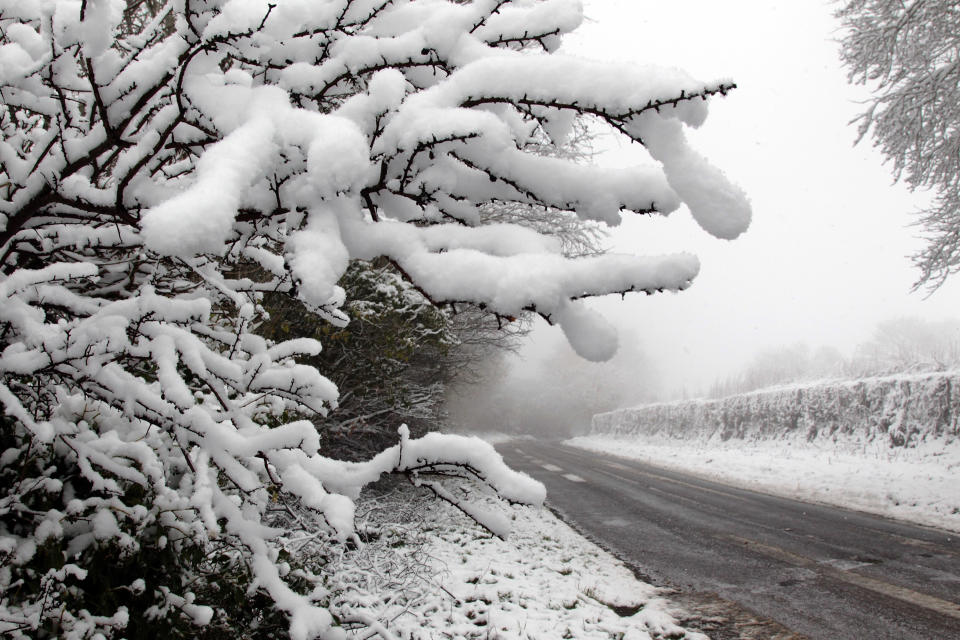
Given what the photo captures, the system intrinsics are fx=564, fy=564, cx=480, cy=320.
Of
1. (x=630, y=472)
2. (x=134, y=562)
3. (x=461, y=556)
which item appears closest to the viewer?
(x=134, y=562)

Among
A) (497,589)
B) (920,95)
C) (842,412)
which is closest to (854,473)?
(842,412)

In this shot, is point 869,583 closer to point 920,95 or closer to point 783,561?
point 783,561

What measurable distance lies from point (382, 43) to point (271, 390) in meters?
0.97

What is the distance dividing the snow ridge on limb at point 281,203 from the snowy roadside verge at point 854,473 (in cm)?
875

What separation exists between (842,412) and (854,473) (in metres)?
4.49

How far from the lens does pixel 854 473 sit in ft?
37.7

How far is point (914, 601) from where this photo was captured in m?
4.34

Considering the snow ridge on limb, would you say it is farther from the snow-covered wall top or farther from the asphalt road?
the snow-covered wall top

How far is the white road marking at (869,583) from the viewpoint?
4.22 m

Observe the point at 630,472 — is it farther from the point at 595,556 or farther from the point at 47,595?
the point at 47,595

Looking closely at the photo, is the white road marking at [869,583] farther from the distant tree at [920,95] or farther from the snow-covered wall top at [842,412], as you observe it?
the snow-covered wall top at [842,412]

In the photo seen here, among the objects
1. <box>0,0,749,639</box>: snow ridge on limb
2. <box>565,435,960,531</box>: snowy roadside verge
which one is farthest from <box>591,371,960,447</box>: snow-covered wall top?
<box>0,0,749,639</box>: snow ridge on limb

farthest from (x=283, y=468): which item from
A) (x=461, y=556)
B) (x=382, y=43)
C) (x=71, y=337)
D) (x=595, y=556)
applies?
(x=595, y=556)

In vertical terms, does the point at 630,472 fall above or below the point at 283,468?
below
